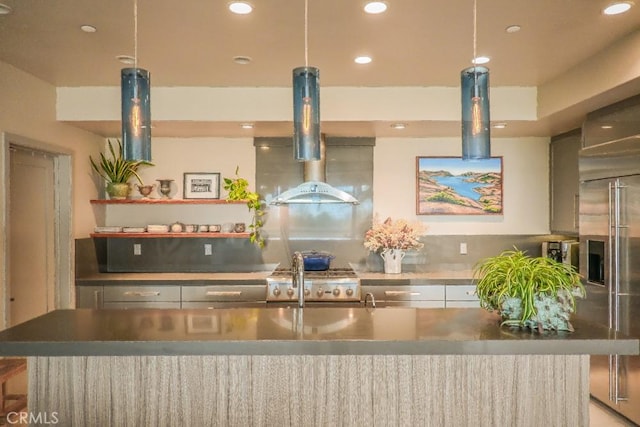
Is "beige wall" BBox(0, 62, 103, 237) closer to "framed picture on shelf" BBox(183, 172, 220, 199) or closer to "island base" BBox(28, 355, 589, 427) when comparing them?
"framed picture on shelf" BBox(183, 172, 220, 199)

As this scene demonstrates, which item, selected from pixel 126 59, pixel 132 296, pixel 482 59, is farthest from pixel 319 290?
pixel 126 59

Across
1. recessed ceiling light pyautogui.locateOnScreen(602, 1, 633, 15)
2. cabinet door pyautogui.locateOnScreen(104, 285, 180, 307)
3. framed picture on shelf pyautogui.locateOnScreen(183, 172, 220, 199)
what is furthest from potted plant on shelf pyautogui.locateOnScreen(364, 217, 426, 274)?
recessed ceiling light pyautogui.locateOnScreen(602, 1, 633, 15)

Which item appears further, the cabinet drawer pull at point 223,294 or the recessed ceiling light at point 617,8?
the cabinet drawer pull at point 223,294

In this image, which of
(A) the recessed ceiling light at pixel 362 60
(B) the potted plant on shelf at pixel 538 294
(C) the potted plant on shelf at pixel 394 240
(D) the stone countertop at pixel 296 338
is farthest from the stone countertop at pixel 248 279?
(B) the potted plant on shelf at pixel 538 294

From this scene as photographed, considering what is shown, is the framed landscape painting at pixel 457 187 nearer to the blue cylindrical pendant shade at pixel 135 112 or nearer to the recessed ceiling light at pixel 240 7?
the recessed ceiling light at pixel 240 7

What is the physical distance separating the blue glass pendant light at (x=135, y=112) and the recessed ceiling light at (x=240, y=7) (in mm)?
765

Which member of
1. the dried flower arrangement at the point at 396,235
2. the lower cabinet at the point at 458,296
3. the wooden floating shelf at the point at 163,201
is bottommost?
the lower cabinet at the point at 458,296

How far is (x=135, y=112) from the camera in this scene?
6.63ft

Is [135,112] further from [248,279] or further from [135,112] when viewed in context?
[248,279]

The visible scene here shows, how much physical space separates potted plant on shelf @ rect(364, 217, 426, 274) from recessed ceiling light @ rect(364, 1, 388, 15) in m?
2.34

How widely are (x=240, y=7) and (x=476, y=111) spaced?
1.36 m

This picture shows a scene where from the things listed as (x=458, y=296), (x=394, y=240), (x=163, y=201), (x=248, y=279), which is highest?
(x=163, y=201)

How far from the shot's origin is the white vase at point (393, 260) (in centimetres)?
462

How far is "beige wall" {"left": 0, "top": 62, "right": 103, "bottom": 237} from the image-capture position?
3453 mm
